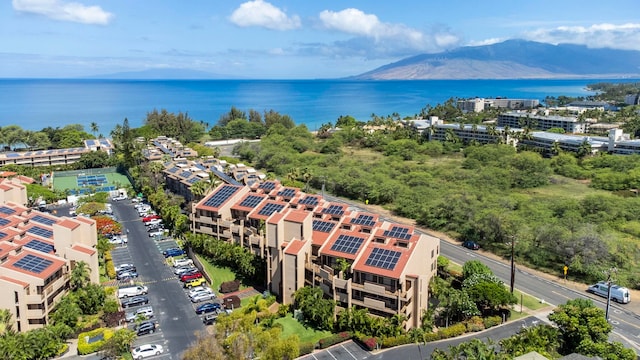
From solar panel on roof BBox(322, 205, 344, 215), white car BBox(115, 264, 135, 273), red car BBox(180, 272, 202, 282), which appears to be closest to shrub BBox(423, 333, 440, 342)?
solar panel on roof BBox(322, 205, 344, 215)

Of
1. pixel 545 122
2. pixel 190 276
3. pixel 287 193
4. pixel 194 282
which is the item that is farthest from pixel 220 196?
pixel 545 122

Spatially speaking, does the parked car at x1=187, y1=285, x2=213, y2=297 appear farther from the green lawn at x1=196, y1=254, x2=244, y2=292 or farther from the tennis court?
the tennis court

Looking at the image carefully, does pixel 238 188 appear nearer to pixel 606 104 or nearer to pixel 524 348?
pixel 524 348

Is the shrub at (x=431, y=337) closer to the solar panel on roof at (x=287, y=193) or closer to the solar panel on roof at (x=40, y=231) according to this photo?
the solar panel on roof at (x=287, y=193)

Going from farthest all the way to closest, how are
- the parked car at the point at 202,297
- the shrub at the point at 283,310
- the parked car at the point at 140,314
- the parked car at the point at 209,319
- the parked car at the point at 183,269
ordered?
the parked car at the point at 183,269
the parked car at the point at 202,297
the shrub at the point at 283,310
the parked car at the point at 140,314
the parked car at the point at 209,319

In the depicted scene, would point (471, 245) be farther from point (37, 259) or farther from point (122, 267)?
point (37, 259)

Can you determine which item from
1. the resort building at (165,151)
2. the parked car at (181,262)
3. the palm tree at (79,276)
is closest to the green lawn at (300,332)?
the parked car at (181,262)
